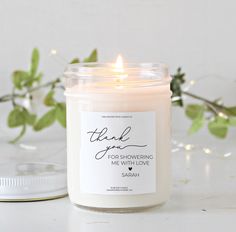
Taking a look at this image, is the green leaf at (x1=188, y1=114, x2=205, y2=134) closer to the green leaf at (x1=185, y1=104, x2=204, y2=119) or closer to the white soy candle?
the green leaf at (x1=185, y1=104, x2=204, y2=119)

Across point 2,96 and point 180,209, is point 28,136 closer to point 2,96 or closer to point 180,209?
point 2,96

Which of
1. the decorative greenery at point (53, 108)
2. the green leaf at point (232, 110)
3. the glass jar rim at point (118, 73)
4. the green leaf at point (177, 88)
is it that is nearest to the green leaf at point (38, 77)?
the decorative greenery at point (53, 108)

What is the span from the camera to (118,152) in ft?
2.29

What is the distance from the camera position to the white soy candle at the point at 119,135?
0.69 metres

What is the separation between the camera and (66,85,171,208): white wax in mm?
691

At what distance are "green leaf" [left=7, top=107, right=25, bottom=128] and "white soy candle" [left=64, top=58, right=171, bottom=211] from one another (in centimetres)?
52

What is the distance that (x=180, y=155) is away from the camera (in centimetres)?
114

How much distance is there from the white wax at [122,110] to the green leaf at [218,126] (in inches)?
18.0

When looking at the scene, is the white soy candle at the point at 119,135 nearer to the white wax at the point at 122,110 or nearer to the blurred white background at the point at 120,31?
the white wax at the point at 122,110

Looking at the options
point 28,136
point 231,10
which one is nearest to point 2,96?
point 28,136

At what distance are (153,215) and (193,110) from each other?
573 mm

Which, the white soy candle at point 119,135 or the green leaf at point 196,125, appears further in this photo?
the green leaf at point 196,125

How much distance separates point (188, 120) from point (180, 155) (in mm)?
233

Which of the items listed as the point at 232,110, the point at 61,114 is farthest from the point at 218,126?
the point at 61,114
